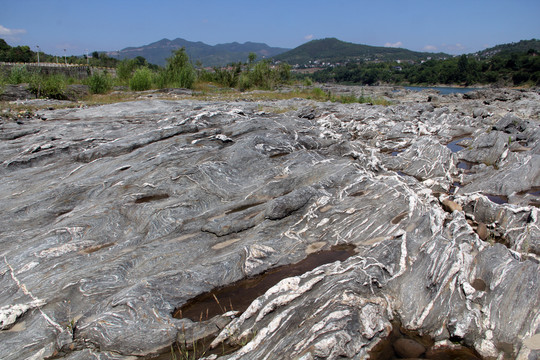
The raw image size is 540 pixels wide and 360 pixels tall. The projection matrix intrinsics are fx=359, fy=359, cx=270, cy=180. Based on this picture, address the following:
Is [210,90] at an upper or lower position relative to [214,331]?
upper

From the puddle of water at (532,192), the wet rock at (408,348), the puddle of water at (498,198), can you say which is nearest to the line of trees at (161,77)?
the puddle of water at (498,198)

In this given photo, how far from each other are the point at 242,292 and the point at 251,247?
4.13 feet

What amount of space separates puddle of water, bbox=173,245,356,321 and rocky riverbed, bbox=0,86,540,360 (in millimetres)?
63

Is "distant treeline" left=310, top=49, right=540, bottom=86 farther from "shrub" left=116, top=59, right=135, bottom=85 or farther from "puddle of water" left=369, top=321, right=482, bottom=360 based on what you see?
"puddle of water" left=369, top=321, right=482, bottom=360

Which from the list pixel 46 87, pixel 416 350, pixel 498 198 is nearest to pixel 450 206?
pixel 498 198

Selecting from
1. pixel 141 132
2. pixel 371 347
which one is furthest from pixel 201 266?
pixel 141 132

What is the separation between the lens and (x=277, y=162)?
46.3ft

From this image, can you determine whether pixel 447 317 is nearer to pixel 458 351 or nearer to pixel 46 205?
pixel 458 351

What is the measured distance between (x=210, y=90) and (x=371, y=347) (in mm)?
37463

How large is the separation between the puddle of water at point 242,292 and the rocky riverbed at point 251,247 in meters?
0.06

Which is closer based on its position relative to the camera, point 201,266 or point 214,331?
point 214,331

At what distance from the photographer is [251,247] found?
913cm

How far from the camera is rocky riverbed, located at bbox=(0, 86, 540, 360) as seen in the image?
21.8 feet

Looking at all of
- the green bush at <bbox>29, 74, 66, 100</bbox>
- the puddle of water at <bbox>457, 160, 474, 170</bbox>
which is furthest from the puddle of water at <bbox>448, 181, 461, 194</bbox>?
the green bush at <bbox>29, 74, 66, 100</bbox>
